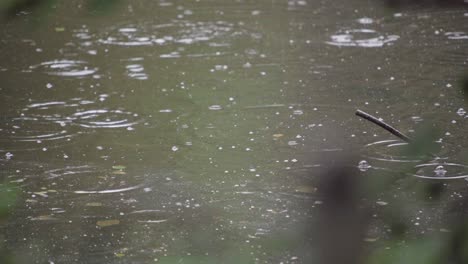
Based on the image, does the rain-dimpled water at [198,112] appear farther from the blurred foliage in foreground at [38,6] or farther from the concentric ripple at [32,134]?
the blurred foliage in foreground at [38,6]

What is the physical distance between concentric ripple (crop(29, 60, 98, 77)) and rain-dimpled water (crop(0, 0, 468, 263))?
2cm

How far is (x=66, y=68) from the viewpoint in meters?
7.70

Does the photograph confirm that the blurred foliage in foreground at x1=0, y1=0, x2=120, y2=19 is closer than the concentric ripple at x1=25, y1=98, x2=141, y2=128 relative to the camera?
Yes

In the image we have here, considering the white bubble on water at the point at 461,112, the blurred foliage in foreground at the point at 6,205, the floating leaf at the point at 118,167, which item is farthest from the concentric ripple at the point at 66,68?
the blurred foliage in foreground at the point at 6,205

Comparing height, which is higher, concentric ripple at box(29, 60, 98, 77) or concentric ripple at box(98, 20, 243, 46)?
concentric ripple at box(98, 20, 243, 46)

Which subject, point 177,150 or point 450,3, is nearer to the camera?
point 450,3

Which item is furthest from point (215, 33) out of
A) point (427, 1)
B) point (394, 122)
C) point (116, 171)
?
point (427, 1)

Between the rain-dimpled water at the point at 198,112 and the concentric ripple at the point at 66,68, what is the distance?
0.07ft

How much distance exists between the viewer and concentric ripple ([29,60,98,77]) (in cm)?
754

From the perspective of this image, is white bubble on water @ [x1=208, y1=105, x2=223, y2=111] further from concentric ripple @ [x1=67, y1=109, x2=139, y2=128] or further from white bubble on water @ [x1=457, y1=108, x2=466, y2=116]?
white bubble on water @ [x1=457, y1=108, x2=466, y2=116]

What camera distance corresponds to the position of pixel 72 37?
878 cm

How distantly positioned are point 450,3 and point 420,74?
21.4 feet

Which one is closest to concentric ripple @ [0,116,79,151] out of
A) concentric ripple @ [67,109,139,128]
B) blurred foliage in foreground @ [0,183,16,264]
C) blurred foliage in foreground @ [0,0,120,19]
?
concentric ripple @ [67,109,139,128]

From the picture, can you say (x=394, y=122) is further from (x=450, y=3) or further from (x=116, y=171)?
(x=450, y=3)
